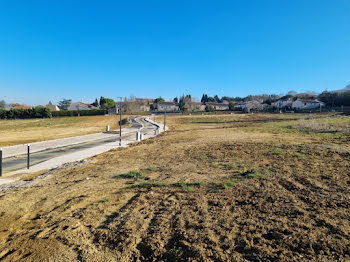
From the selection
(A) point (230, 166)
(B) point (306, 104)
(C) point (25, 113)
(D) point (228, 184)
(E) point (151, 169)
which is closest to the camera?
(D) point (228, 184)

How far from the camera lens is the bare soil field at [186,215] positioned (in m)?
3.27

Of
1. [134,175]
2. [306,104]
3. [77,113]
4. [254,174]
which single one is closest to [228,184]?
[254,174]

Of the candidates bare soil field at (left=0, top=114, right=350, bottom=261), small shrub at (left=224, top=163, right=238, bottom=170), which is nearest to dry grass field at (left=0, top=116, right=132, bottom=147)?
bare soil field at (left=0, top=114, right=350, bottom=261)

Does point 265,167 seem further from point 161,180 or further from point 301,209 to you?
point 161,180

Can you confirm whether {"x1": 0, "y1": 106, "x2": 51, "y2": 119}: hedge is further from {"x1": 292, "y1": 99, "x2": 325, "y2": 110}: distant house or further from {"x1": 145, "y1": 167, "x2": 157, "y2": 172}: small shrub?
{"x1": 292, "y1": 99, "x2": 325, "y2": 110}: distant house

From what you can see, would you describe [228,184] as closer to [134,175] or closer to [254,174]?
[254,174]

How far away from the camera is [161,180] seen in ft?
22.1

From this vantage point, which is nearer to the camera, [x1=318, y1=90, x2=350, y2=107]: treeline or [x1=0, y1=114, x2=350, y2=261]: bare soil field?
[x1=0, y1=114, x2=350, y2=261]: bare soil field

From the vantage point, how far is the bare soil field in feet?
10.7

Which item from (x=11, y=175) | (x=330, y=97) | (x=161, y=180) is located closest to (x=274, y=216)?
(x=161, y=180)

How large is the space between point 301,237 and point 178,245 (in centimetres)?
207

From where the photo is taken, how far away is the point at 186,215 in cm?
429

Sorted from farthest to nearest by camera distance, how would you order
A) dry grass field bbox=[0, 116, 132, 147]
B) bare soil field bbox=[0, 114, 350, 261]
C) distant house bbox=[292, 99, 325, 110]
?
distant house bbox=[292, 99, 325, 110], dry grass field bbox=[0, 116, 132, 147], bare soil field bbox=[0, 114, 350, 261]

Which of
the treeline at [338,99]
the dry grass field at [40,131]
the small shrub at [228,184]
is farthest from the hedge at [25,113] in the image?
the treeline at [338,99]
